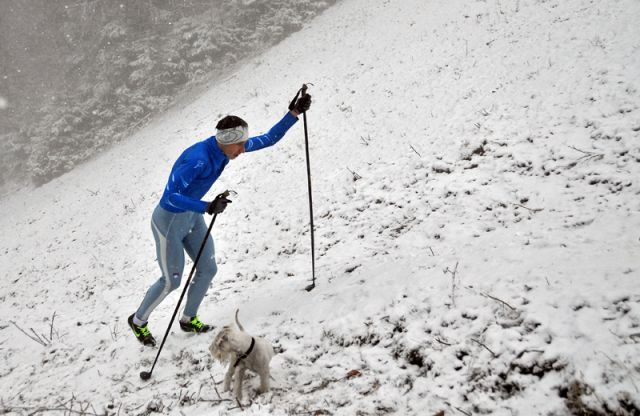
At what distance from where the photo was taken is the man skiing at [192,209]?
383cm

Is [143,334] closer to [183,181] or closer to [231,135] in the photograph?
[183,181]

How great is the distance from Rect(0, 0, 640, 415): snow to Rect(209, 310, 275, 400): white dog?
228 mm

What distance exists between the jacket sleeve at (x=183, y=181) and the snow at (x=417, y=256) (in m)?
1.85

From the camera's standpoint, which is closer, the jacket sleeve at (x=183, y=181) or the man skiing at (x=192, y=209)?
the jacket sleeve at (x=183, y=181)

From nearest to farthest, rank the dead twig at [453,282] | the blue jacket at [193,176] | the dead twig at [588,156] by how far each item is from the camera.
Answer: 1. the dead twig at [453,282]
2. the blue jacket at [193,176]
3. the dead twig at [588,156]

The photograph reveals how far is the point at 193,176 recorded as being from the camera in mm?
3867

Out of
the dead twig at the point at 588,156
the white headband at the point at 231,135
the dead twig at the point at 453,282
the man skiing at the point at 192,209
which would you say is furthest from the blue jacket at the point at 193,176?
the dead twig at the point at 588,156

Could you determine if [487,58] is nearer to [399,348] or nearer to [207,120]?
[399,348]

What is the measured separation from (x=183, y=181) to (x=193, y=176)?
0.12m

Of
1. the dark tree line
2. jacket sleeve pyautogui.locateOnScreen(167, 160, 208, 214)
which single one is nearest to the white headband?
jacket sleeve pyautogui.locateOnScreen(167, 160, 208, 214)

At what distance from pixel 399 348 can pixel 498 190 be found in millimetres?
3199

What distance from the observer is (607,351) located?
2494 millimetres

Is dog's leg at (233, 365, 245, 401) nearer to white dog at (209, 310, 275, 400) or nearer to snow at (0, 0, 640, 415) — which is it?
white dog at (209, 310, 275, 400)

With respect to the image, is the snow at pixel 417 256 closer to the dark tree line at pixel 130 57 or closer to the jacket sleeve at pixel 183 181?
the jacket sleeve at pixel 183 181
